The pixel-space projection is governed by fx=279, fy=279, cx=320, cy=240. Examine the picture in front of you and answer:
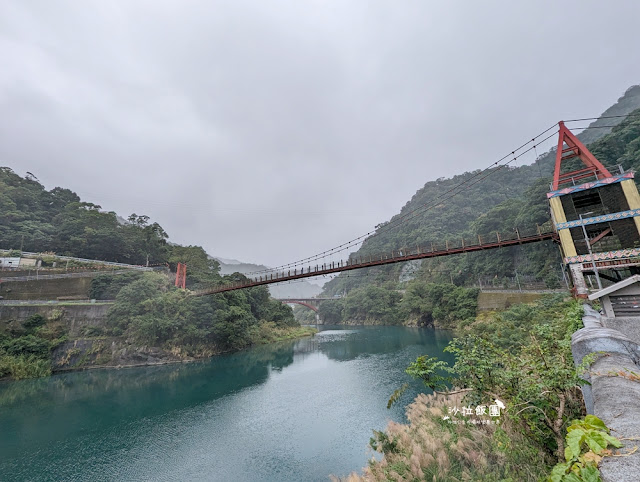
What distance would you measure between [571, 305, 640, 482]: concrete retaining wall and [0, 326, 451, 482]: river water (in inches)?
222

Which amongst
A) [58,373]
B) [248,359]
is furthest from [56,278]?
[248,359]

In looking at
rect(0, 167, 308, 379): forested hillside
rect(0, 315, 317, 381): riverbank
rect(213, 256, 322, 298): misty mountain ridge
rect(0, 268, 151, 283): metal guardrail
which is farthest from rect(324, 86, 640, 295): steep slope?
rect(213, 256, 322, 298): misty mountain ridge

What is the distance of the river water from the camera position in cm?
649

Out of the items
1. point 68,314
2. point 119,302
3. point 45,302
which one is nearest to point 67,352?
point 68,314

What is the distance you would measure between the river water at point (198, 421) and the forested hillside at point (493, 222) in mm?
12962

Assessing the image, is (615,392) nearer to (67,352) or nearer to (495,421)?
(495,421)

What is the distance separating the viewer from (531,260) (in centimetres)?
2353

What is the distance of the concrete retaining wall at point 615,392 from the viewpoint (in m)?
1.11

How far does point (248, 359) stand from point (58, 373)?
382 inches

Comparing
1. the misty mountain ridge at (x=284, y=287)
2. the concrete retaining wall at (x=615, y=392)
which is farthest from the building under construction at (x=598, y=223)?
the misty mountain ridge at (x=284, y=287)

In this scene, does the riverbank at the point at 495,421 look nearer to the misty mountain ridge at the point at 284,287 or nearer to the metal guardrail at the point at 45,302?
the metal guardrail at the point at 45,302

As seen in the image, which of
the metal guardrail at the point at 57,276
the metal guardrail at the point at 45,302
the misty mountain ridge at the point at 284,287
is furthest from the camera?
the misty mountain ridge at the point at 284,287

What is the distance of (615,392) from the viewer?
1685 mm

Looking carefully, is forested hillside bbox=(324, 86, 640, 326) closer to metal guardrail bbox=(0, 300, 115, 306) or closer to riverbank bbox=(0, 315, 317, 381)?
riverbank bbox=(0, 315, 317, 381)
